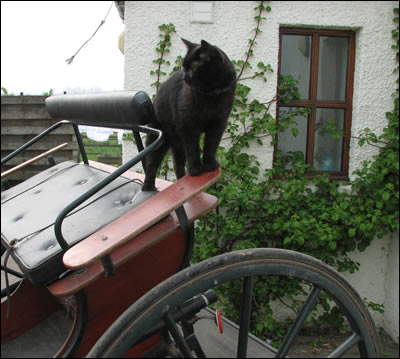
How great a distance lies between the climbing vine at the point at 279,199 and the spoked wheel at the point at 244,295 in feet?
5.84

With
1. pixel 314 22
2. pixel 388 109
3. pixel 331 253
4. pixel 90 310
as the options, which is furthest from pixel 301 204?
pixel 90 310

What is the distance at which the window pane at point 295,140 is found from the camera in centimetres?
328

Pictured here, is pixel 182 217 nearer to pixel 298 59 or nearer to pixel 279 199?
pixel 279 199

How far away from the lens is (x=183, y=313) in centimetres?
101

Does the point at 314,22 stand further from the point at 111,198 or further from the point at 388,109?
the point at 111,198

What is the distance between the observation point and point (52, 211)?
1358 mm

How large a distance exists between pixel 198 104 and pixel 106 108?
32 centimetres

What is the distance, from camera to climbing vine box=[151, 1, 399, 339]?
2.90 m

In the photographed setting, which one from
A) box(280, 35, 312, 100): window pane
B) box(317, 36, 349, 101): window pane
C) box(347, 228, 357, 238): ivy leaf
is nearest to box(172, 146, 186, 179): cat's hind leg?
box(347, 228, 357, 238): ivy leaf

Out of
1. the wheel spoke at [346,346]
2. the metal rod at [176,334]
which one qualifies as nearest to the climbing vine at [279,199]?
the wheel spoke at [346,346]

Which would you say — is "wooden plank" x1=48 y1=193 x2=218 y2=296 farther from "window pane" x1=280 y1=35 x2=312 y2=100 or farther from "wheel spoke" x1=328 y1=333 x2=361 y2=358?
"window pane" x1=280 y1=35 x2=312 y2=100

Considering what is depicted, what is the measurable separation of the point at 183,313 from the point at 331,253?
91.2 inches

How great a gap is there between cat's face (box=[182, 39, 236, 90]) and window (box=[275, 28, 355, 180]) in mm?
1967

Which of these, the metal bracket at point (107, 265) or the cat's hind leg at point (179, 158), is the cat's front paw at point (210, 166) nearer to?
the cat's hind leg at point (179, 158)
